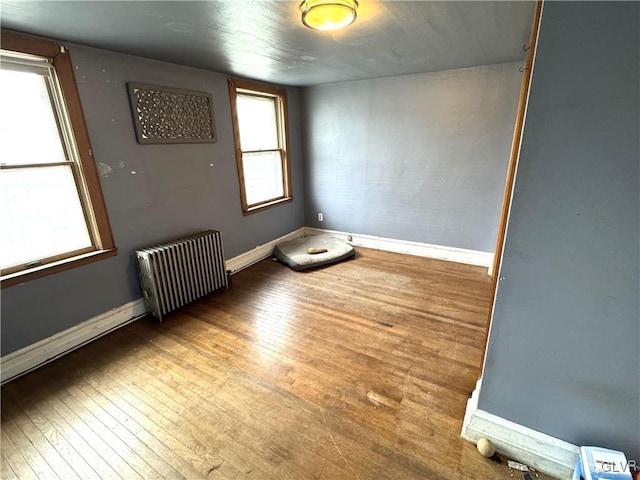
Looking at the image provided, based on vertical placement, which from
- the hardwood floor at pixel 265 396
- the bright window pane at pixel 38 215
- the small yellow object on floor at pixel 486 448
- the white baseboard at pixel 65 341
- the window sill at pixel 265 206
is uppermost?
the bright window pane at pixel 38 215

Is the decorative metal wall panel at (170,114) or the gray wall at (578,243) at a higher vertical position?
the decorative metal wall panel at (170,114)

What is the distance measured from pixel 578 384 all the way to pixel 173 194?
320 centimetres

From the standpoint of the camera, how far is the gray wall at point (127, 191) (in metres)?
2.17

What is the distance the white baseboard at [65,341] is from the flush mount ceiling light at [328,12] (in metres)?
2.65

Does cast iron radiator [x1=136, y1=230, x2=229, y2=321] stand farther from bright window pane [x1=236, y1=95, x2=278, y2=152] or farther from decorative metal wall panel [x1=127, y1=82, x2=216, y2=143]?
bright window pane [x1=236, y1=95, x2=278, y2=152]

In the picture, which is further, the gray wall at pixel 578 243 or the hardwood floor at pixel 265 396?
the hardwood floor at pixel 265 396

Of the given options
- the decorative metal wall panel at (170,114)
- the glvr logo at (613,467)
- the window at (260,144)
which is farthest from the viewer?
the window at (260,144)

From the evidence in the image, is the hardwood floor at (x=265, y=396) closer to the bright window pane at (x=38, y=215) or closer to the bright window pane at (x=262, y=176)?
the bright window pane at (x=38, y=215)

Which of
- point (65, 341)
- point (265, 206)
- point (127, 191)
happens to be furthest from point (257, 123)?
point (65, 341)

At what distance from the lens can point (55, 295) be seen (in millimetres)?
2227

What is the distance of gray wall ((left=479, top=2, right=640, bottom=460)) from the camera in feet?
3.27

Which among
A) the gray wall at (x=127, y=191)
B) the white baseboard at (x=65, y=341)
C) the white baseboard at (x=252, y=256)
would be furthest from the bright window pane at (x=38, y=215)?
the white baseboard at (x=252, y=256)

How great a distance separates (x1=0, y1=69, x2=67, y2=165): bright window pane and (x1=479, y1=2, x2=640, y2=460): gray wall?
9.53ft

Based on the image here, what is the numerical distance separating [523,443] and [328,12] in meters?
2.37
